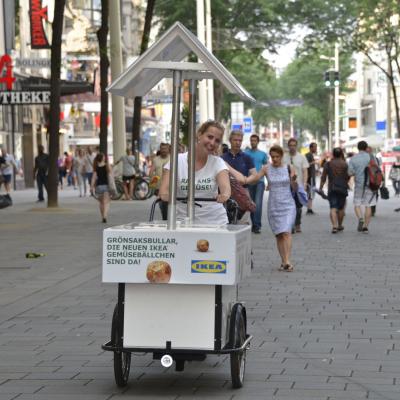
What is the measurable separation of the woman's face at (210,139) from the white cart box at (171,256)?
45.8 inches

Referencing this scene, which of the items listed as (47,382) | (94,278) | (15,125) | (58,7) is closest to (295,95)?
(15,125)

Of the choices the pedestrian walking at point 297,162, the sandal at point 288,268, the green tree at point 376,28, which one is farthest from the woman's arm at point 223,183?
the green tree at point 376,28

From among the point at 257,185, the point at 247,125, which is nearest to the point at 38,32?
the point at 247,125

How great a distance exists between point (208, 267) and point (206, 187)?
4.53 feet

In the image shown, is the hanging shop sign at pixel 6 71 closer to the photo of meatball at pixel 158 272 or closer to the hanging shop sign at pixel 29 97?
the hanging shop sign at pixel 29 97

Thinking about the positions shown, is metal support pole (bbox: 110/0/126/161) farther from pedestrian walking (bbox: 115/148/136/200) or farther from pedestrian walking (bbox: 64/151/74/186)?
pedestrian walking (bbox: 64/151/74/186)

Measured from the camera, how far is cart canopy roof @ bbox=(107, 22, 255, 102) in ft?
26.6

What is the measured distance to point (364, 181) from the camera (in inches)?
995

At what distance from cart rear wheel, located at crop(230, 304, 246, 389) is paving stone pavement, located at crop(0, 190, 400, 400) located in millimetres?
89

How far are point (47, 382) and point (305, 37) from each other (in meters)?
47.3

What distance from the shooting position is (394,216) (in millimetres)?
30797

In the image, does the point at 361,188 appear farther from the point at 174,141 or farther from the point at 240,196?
the point at 174,141

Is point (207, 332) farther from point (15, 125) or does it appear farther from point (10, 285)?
point (15, 125)

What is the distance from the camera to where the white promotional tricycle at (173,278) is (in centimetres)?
815
